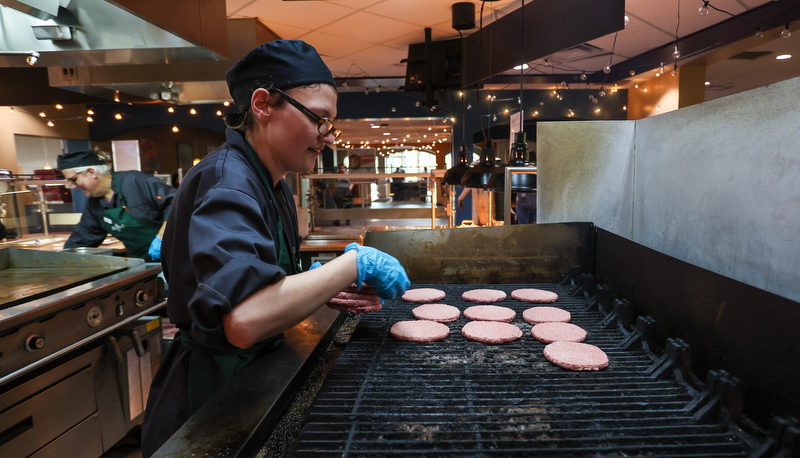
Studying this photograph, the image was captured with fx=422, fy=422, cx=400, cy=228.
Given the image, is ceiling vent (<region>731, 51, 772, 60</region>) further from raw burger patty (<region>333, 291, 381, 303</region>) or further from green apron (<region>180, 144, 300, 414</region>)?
green apron (<region>180, 144, 300, 414</region>)

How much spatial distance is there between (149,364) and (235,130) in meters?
2.15

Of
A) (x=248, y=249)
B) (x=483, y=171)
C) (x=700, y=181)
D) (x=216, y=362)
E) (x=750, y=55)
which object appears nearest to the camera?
(x=248, y=249)

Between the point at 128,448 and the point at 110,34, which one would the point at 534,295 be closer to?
the point at 110,34

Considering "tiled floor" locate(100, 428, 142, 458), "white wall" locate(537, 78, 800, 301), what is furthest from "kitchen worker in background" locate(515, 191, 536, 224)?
"tiled floor" locate(100, 428, 142, 458)

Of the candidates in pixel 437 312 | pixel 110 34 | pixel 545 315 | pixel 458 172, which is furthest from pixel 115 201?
pixel 545 315

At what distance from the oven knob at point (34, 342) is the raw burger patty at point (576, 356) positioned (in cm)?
Result: 207

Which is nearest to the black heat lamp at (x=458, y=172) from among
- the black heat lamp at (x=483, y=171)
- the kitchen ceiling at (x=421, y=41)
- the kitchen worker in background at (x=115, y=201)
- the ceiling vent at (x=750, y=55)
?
the black heat lamp at (x=483, y=171)

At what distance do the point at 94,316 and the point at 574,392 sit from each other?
229 centimetres

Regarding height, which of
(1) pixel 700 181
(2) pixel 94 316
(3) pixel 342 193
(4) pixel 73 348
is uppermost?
(1) pixel 700 181

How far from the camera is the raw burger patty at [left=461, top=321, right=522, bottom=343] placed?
4.57 feet

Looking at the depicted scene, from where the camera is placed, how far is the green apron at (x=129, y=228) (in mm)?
3402

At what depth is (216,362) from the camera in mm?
1161

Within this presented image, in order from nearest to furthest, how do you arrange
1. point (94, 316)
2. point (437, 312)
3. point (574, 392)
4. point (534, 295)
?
point (574, 392) < point (437, 312) < point (534, 295) < point (94, 316)

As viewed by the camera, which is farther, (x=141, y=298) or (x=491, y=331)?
(x=141, y=298)
